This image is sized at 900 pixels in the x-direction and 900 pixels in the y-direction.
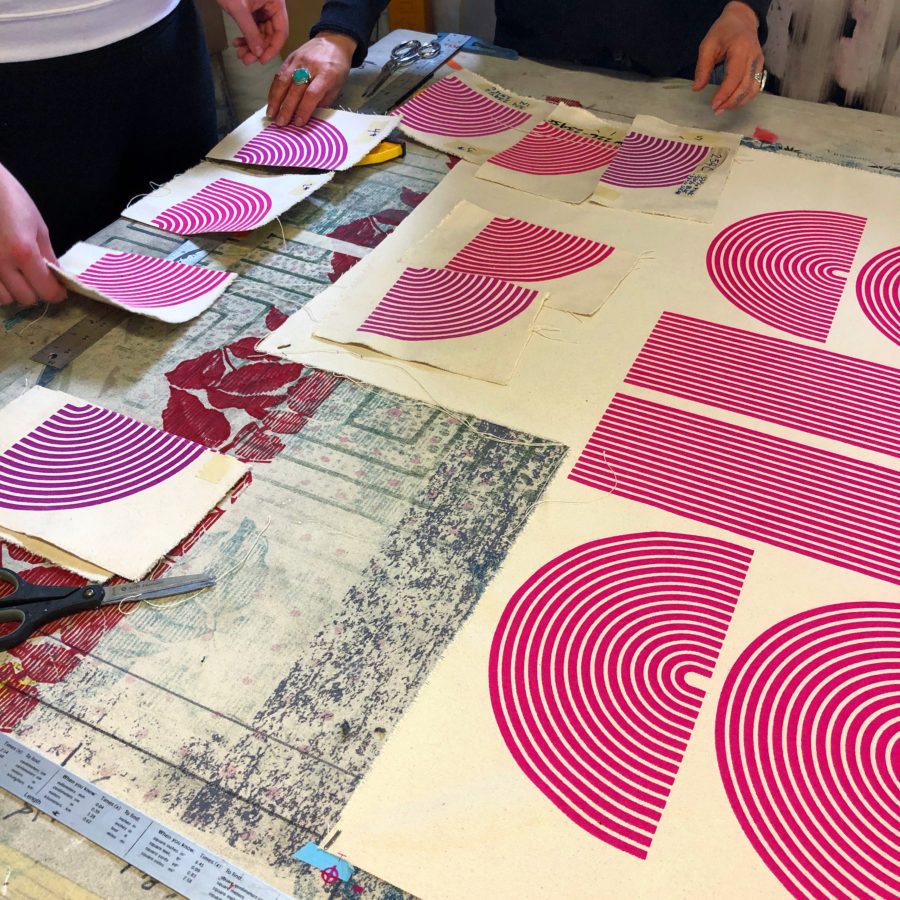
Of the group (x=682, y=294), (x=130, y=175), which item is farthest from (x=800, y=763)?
(x=130, y=175)

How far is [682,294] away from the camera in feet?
3.14

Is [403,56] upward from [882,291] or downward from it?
upward

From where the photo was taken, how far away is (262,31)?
48.4 inches

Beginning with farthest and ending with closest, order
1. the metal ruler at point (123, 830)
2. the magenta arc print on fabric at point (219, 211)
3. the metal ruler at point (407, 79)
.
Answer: the metal ruler at point (407, 79), the magenta arc print on fabric at point (219, 211), the metal ruler at point (123, 830)

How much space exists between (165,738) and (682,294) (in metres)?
0.72

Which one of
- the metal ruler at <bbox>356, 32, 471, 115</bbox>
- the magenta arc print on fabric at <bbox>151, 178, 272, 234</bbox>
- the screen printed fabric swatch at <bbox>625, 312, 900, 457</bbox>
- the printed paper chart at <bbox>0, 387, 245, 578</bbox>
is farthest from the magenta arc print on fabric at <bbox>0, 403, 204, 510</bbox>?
the metal ruler at <bbox>356, 32, 471, 115</bbox>

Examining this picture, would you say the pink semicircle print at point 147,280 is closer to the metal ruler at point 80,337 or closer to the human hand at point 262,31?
the metal ruler at point 80,337

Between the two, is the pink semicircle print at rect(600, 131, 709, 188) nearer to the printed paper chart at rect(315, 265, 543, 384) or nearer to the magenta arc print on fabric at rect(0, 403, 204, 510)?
the printed paper chart at rect(315, 265, 543, 384)

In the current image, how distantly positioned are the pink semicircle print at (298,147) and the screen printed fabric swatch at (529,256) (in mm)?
222

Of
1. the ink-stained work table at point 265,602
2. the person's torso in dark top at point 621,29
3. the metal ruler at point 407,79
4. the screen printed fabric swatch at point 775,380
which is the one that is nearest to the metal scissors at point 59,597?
the ink-stained work table at point 265,602

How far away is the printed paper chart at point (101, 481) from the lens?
686 mm

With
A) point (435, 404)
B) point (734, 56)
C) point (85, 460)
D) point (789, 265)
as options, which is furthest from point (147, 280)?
point (734, 56)

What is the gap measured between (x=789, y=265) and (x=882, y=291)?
0.11 meters

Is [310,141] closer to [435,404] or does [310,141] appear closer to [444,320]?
[444,320]
